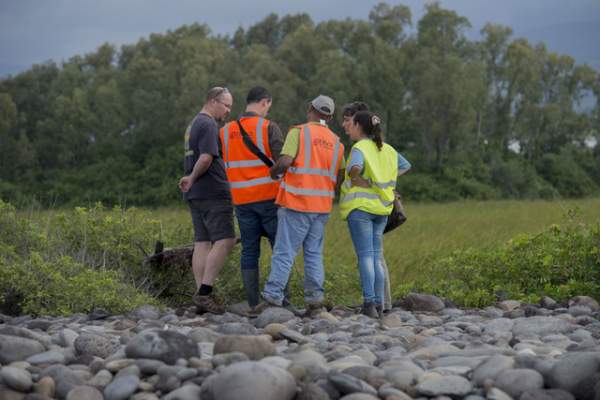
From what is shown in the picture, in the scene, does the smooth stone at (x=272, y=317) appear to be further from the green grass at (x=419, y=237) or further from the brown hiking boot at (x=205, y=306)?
the green grass at (x=419, y=237)

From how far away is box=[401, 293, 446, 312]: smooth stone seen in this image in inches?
354

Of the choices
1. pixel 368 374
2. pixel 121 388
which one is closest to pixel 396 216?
pixel 368 374

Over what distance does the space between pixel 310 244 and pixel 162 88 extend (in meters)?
52.1

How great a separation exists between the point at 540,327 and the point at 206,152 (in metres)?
Answer: 3.51

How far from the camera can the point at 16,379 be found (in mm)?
4891

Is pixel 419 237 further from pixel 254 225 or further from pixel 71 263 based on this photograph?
pixel 71 263

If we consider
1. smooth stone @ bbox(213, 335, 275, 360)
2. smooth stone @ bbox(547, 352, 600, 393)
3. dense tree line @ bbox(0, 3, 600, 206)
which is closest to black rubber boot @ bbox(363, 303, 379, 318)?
smooth stone @ bbox(213, 335, 275, 360)

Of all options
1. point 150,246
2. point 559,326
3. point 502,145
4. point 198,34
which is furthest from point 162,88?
point 559,326

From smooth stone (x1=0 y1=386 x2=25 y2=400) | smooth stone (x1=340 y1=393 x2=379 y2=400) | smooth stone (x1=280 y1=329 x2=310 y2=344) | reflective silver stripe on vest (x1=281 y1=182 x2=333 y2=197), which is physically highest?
reflective silver stripe on vest (x1=281 y1=182 x2=333 y2=197)

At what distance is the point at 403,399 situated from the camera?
4.53 metres

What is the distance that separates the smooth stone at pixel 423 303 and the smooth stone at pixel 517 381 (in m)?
4.15

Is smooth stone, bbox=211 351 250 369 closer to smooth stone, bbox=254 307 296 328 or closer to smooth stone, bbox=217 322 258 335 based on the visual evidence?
smooth stone, bbox=217 322 258 335

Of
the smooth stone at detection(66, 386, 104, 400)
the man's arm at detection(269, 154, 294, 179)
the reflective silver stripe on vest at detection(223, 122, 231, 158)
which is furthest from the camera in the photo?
the reflective silver stripe on vest at detection(223, 122, 231, 158)

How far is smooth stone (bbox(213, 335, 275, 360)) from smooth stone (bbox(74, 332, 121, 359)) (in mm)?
905
